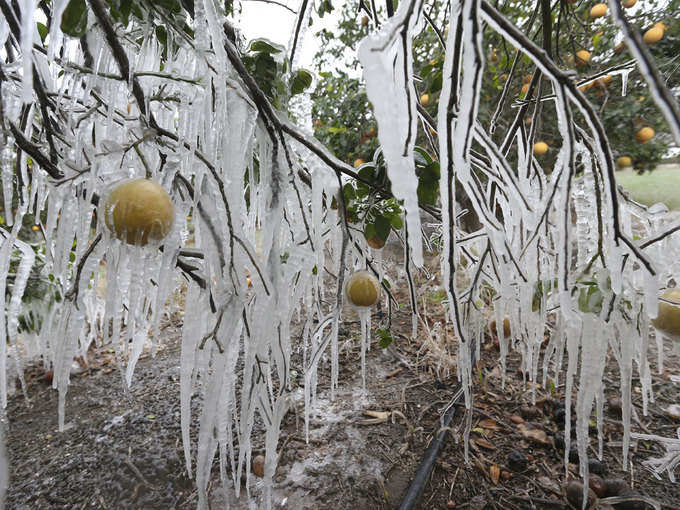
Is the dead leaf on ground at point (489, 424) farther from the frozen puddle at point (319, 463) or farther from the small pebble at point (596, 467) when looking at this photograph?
the frozen puddle at point (319, 463)

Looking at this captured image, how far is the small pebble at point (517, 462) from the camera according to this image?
3.62 ft

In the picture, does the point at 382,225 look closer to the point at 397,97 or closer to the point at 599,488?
the point at 397,97

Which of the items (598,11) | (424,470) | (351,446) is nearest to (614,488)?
(424,470)

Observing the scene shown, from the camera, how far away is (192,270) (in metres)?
0.49

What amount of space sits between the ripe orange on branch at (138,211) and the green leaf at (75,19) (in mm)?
231

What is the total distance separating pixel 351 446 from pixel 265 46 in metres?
1.23

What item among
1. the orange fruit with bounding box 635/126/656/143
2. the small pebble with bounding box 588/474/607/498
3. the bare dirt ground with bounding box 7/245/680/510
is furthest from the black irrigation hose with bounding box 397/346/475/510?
the orange fruit with bounding box 635/126/656/143

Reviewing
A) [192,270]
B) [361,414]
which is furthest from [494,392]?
[192,270]

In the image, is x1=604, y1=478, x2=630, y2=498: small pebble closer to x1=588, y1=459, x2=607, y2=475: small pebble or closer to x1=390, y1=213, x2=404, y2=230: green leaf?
x1=588, y1=459, x2=607, y2=475: small pebble

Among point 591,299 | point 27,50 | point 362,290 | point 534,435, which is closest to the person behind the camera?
point 27,50

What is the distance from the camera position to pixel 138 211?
350mm

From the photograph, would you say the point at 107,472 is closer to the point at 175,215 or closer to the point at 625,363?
the point at 175,215

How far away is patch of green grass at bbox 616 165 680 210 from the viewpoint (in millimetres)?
2492

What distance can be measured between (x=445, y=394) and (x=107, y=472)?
1.31 meters
